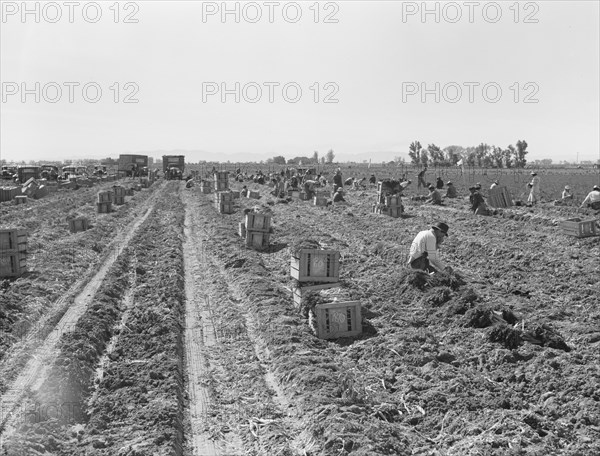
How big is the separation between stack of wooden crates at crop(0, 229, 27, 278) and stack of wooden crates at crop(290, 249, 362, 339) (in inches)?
256

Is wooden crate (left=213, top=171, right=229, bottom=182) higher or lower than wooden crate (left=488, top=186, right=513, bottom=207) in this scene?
higher

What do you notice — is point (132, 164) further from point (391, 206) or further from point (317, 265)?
point (317, 265)

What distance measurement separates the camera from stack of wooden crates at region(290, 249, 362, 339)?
9.10m

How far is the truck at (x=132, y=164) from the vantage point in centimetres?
7400

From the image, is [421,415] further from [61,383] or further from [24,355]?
[24,355]

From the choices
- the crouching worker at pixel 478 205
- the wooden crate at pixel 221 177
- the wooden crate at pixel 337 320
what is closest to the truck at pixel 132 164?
the wooden crate at pixel 221 177

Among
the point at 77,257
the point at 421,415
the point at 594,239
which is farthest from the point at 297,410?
the point at 594,239

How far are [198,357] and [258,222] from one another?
9.24 metres

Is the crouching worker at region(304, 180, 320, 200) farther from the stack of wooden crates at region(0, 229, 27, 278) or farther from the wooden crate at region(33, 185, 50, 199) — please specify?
the stack of wooden crates at region(0, 229, 27, 278)

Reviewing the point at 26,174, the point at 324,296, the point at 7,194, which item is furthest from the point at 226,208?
the point at 26,174

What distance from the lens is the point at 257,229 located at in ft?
57.3

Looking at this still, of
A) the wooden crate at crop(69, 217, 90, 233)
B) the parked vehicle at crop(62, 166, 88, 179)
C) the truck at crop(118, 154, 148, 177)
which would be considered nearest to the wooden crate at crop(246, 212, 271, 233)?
the wooden crate at crop(69, 217, 90, 233)

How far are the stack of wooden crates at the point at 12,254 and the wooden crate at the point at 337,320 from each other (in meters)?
7.63

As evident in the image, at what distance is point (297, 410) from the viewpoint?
263 inches
